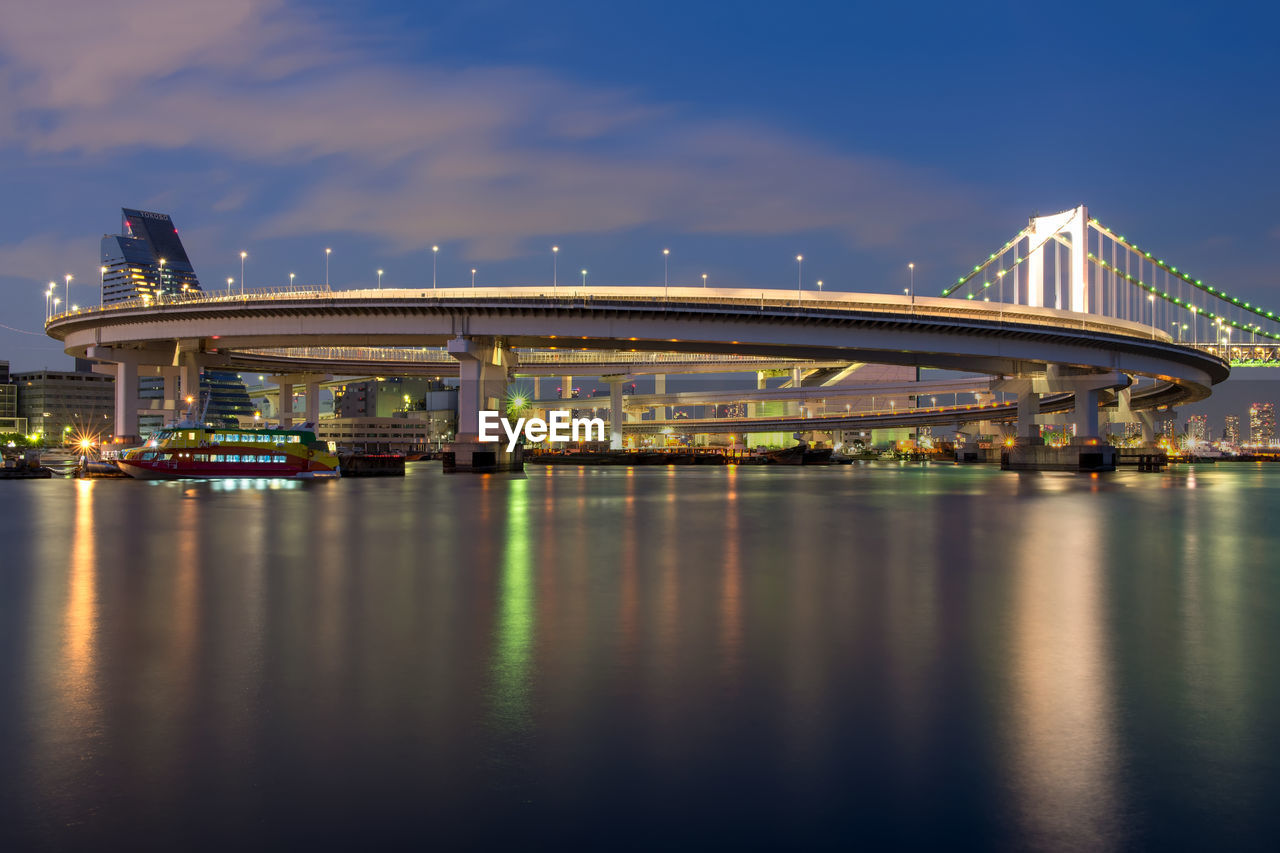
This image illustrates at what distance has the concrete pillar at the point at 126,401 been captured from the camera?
8069 centimetres

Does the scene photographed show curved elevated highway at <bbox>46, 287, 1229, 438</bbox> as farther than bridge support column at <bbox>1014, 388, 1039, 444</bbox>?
No

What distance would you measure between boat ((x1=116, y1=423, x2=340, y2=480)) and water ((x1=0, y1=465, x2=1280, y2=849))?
1818 inches

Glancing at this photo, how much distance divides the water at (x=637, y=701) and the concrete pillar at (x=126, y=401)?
68880 mm

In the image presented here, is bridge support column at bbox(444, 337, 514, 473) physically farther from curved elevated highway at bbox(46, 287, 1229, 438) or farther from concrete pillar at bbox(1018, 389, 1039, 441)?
concrete pillar at bbox(1018, 389, 1039, 441)

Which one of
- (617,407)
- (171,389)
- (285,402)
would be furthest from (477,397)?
(285,402)

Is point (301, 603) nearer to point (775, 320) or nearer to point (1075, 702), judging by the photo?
point (1075, 702)

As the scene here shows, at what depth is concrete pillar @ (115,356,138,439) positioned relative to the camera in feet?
265

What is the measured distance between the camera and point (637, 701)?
8.34m

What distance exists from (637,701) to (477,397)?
62.0m

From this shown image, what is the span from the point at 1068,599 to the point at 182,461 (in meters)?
61.8

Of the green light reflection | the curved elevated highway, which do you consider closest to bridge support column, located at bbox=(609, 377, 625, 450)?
the curved elevated highway

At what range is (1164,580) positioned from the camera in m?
17.0

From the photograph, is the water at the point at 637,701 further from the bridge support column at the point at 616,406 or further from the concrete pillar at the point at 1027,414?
the bridge support column at the point at 616,406

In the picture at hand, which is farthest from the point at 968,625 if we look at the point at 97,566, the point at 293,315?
the point at 293,315
